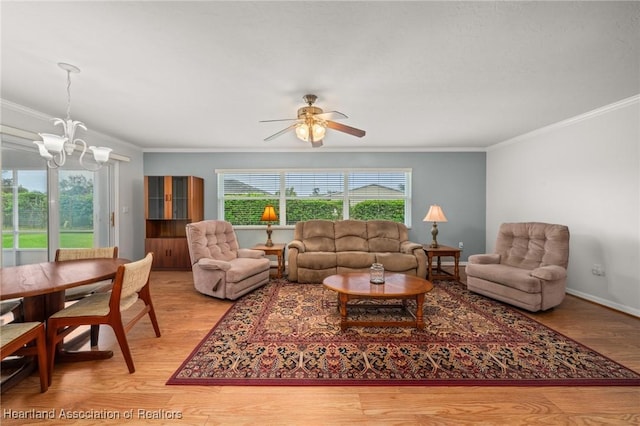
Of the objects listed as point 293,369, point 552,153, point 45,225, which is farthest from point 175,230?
point 552,153

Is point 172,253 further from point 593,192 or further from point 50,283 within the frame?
point 593,192

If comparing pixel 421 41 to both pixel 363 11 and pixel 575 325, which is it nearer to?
pixel 363 11

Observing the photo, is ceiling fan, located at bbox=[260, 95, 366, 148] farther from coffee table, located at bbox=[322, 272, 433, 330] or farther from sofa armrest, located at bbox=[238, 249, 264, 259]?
sofa armrest, located at bbox=[238, 249, 264, 259]

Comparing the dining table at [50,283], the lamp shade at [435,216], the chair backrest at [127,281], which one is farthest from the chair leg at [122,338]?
the lamp shade at [435,216]

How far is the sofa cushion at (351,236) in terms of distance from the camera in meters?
4.83

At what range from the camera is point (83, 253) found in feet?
8.98

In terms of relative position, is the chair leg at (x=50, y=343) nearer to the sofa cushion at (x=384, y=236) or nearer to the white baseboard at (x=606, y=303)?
the sofa cushion at (x=384, y=236)

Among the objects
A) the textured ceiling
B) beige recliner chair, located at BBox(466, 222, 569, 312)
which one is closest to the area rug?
beige recliner chair, located at BBox(466, 222, 569, 312)

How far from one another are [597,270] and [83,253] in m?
5.83

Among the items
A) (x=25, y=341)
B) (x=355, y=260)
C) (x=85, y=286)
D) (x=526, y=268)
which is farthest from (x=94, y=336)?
(x=526, y=268)

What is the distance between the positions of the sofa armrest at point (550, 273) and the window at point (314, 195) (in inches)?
104

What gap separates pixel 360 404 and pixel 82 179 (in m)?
4.98

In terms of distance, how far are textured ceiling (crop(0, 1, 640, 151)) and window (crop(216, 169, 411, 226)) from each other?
1932 millimetres

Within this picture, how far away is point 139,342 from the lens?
8.09ft
